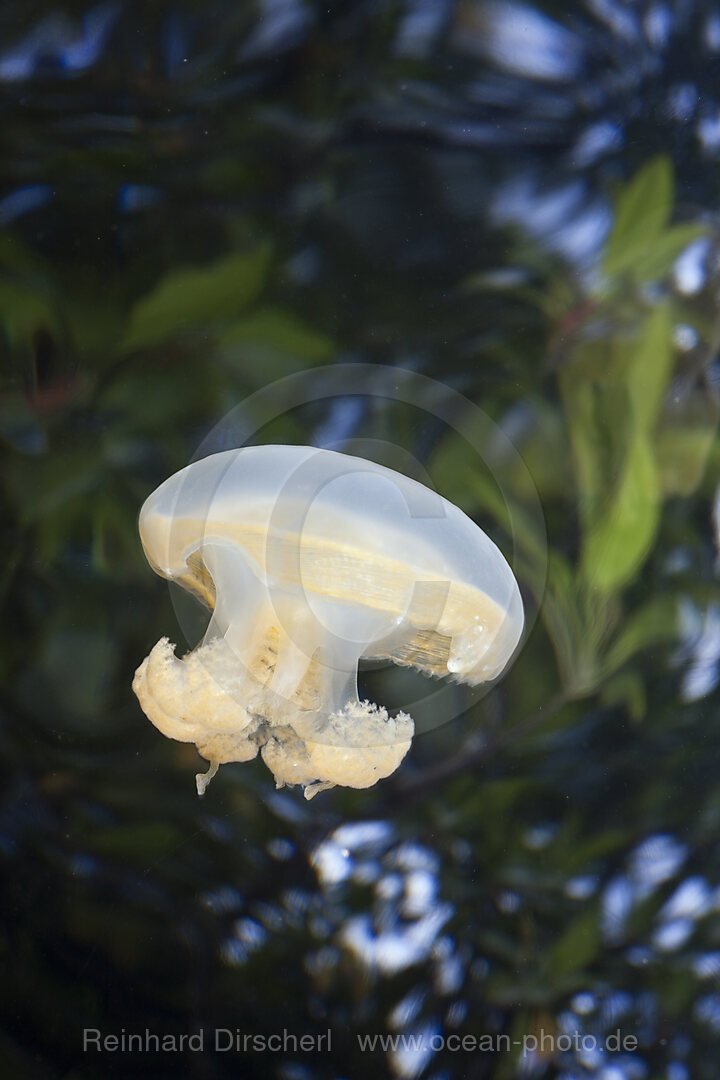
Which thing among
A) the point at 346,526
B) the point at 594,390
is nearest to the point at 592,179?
the point at 594,390

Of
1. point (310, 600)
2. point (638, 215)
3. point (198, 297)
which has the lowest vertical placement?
point (310, 600)

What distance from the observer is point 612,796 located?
92 centimetres

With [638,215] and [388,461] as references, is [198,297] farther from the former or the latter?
[638,215]

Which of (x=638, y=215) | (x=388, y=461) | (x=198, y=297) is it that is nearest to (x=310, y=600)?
(x=388, y=461)

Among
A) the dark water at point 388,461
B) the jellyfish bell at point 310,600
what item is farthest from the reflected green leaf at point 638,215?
the jellyfish bell at point 310,600

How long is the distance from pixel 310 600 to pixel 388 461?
221 millimetres

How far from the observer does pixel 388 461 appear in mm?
805

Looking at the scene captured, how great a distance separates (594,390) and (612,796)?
57cm

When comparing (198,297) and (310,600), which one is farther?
(198,297)

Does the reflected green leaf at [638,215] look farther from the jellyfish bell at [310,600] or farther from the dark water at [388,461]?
the jellyfish bell at [310,600]

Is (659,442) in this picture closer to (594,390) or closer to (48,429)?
(594,390)

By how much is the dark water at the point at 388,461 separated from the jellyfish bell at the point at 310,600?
0.12 meters

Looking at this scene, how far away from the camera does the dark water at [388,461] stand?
803 millimetres

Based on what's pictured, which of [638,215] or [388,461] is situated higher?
[638,215]
